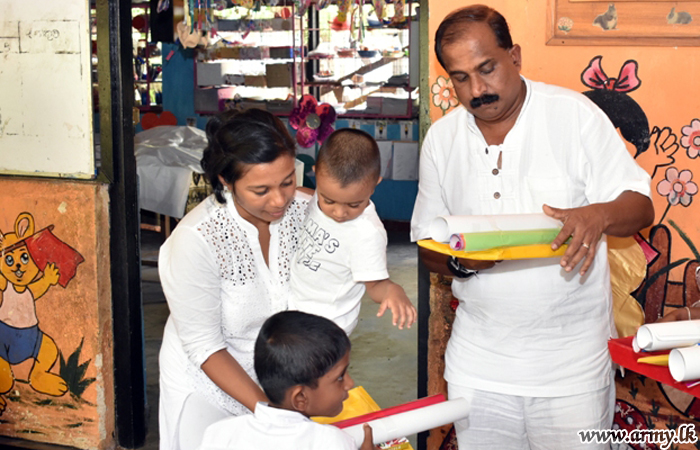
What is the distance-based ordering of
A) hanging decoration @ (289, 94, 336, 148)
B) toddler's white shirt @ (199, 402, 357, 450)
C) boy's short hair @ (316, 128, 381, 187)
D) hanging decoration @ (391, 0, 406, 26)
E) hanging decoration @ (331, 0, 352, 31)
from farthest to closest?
hanging decoration @ (391, 0, 406, 26)
hanging decoration @ (331, 0, 352, 31)
hanging decoration @ (289, 94, 336, 148)
boy's short hair @ (316, 128, 381, 187)
toddler's white shirt @ (199, 402, 357, 450)

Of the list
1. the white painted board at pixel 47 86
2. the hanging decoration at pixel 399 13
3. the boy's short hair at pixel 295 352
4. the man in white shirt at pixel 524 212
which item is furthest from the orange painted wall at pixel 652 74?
the hanging decoration at pixel 399 13

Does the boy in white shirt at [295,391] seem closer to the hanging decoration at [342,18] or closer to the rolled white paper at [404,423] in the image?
the rolled white paper at [404,423]

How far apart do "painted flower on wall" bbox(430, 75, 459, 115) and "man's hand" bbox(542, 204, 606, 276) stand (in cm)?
113

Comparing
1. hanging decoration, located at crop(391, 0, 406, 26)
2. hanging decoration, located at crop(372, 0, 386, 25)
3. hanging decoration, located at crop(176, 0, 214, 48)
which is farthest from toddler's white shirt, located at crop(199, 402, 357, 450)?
hanging decoration, located at crop(391, 0, 406, 26)

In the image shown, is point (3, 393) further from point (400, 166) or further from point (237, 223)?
point (400, 166)

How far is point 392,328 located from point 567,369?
11.9 feet

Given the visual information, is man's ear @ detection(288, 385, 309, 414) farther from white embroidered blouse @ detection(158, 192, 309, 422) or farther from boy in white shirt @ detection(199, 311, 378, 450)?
white embroidered blouse @ detection(158, 192, 309, 422)

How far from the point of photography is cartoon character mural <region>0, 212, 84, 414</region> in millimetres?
3377

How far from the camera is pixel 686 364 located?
1.57 metres

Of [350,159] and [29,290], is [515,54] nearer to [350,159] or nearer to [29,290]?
[350,159]

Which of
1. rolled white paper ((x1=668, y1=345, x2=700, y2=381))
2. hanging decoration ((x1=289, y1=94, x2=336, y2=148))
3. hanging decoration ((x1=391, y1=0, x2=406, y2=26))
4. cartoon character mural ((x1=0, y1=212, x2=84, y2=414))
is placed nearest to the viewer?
rolled white paper ((x1=668, y1=345, x2=700, y2=381))

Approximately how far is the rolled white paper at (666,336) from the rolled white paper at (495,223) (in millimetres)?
314

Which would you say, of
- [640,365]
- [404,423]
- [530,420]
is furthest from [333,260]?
[640,365]

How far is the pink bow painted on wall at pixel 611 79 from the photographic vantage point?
8.16 feet
